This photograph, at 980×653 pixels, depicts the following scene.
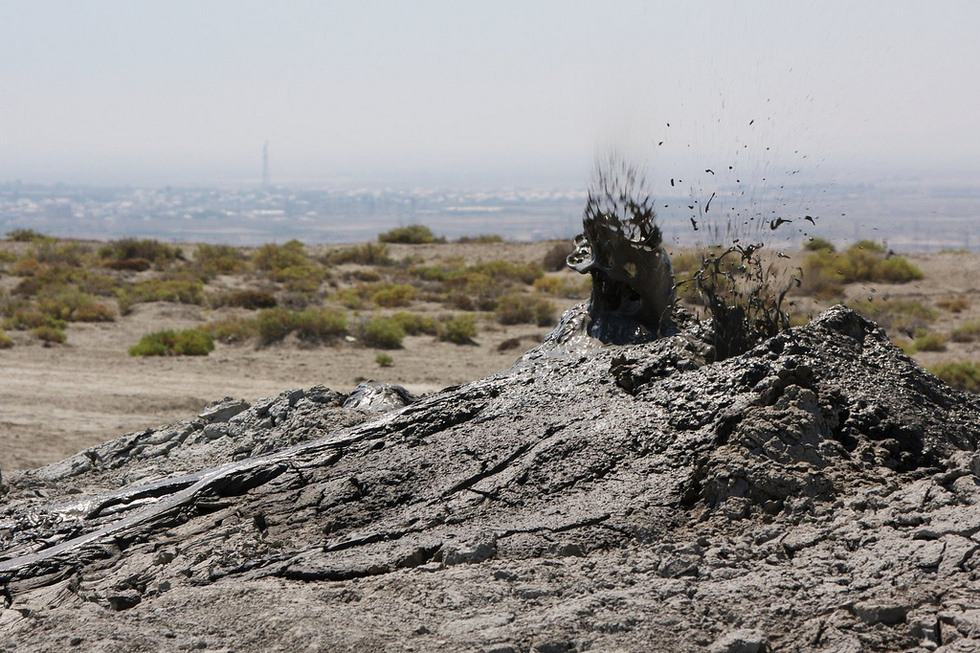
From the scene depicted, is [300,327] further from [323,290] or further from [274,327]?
[323,290]

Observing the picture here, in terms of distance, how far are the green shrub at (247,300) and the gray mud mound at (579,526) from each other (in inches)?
591

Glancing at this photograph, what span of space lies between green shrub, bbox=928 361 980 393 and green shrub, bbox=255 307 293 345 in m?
10.2

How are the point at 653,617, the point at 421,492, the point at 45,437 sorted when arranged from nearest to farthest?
the point at 653,617, the point at 421,492, the point at 45,437

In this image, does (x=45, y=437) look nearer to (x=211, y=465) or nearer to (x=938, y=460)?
(x=211, y=465)

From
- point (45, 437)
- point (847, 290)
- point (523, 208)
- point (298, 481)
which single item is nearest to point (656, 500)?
point (298, 481)

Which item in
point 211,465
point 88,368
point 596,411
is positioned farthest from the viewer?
point 88,368

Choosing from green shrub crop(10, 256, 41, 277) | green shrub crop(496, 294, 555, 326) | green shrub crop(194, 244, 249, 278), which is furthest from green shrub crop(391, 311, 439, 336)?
green shrub crop(10, 256, 41, 277)

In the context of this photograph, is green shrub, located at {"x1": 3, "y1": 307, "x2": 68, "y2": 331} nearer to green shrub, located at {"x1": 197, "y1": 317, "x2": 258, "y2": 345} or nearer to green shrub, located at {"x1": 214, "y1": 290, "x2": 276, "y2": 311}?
green shrub, located at {"x1": 197, "y1": 317, "x2": 258, "y2": 345}

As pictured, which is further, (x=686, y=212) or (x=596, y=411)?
(x=686, y=212)

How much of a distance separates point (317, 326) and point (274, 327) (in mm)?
726

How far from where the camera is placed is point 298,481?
4.30 metres

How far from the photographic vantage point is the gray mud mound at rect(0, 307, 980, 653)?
313 cm

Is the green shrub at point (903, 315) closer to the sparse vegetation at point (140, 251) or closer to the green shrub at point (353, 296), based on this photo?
the green shrub at point (353, 296)

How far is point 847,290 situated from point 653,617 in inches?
850
